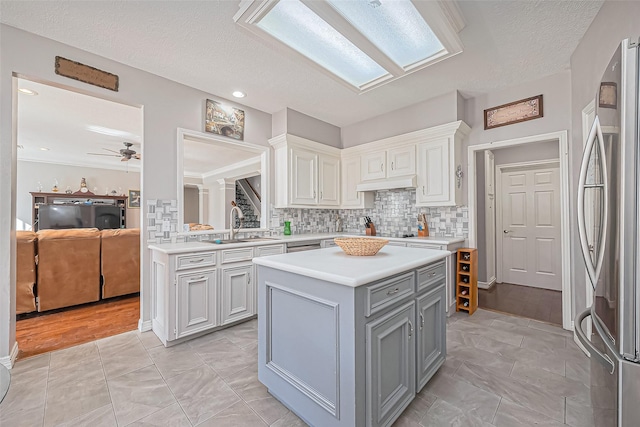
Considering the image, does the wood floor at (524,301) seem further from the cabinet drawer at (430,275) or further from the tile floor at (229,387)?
the cabinet drawer at (430,275)

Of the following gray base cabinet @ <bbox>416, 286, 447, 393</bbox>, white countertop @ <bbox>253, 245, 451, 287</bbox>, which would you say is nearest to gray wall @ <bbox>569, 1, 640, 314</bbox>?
gray base cabinet @ <bbox>416, 286, 447, 393</bbox>

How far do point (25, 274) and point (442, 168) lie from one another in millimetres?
4963

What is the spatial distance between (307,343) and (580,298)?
2.56m

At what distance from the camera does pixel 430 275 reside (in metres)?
1.72

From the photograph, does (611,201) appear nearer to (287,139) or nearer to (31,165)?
(287,139)

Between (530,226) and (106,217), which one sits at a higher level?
(106,217)

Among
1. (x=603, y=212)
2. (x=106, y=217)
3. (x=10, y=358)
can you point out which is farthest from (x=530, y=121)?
(x=106, y=217)

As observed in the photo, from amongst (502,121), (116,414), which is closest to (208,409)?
(116,414)

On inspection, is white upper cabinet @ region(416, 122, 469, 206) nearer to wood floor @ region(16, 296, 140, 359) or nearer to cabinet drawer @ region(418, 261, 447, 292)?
cabinet drawer @ region(418, 261, 447, 292)

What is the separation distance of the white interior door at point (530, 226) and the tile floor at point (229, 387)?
195 cm

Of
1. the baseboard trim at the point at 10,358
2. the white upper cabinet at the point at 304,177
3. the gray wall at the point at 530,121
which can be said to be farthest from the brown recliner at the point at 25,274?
the gray wall at the point at 530,121

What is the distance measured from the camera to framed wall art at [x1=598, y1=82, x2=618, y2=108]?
3.35 ft

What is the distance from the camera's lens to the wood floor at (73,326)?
240cm

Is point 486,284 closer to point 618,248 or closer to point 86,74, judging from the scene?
point 618,248
